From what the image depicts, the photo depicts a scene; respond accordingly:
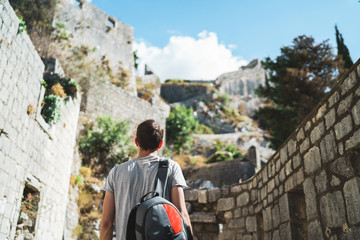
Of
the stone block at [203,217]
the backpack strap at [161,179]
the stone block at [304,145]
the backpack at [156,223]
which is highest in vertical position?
the stone block at [304,145]

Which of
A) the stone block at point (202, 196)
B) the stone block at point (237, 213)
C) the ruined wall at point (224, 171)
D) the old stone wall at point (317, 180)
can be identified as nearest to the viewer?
the old stone wall at point (317, 180)

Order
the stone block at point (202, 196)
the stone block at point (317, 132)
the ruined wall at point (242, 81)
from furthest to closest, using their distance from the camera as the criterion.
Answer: the ruined wall at point (242, 81)
the stone block at point (202, 196)
the stone block at point (317, 132)

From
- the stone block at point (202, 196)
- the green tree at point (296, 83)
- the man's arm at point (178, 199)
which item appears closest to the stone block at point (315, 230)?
the man's arm at point (178, 199)

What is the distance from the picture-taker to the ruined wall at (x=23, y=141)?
5.48m

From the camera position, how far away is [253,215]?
5227 mm

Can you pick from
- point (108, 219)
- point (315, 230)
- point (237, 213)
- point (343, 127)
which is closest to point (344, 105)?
point (343, 127)

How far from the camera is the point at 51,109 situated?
8.02m

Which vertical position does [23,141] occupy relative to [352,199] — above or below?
above

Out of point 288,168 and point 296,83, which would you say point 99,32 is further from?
point 288,168

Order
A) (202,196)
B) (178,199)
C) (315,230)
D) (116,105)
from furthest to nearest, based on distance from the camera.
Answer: (116,105), (202,196), (315,230), (178,199)

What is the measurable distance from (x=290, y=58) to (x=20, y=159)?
1191 cm

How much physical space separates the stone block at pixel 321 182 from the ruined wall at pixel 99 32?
18.9 meters

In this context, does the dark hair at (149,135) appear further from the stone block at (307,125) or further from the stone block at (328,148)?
the stone block at (307,125)

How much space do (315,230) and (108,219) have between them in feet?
6.70
